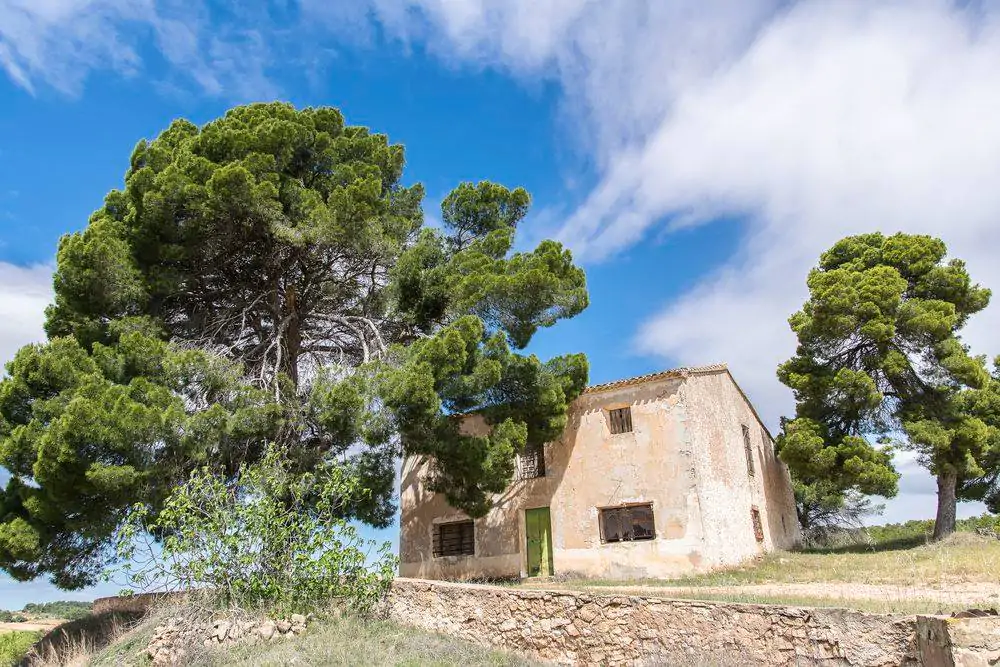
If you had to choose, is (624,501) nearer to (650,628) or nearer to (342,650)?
(650,628)

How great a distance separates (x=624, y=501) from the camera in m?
16.6

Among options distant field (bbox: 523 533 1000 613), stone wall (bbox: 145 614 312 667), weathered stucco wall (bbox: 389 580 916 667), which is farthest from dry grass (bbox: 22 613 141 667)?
distant field (bbox: 523 533 1000 613)

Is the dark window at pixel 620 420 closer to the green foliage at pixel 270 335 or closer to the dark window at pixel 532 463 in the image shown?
the green foliage at pixel 270 335

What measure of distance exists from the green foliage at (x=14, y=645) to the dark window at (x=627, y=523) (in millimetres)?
12995

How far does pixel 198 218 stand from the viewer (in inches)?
599

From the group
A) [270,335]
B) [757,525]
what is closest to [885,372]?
[757,525]

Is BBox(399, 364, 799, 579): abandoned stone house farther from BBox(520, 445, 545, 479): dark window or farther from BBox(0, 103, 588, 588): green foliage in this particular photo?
BBox(0, 103, 588, 588): green foliage

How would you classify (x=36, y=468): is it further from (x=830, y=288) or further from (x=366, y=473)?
(x=830, y=288)

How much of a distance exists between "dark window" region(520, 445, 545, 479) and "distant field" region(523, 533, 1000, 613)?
2863mm

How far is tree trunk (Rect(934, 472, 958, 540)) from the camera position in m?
18.2

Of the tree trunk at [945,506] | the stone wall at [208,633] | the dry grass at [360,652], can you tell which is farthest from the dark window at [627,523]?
the stone wall at [208,633]

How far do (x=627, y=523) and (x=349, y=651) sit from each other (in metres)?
9.22

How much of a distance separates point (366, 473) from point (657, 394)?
7209mm

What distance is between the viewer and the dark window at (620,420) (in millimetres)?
17359
